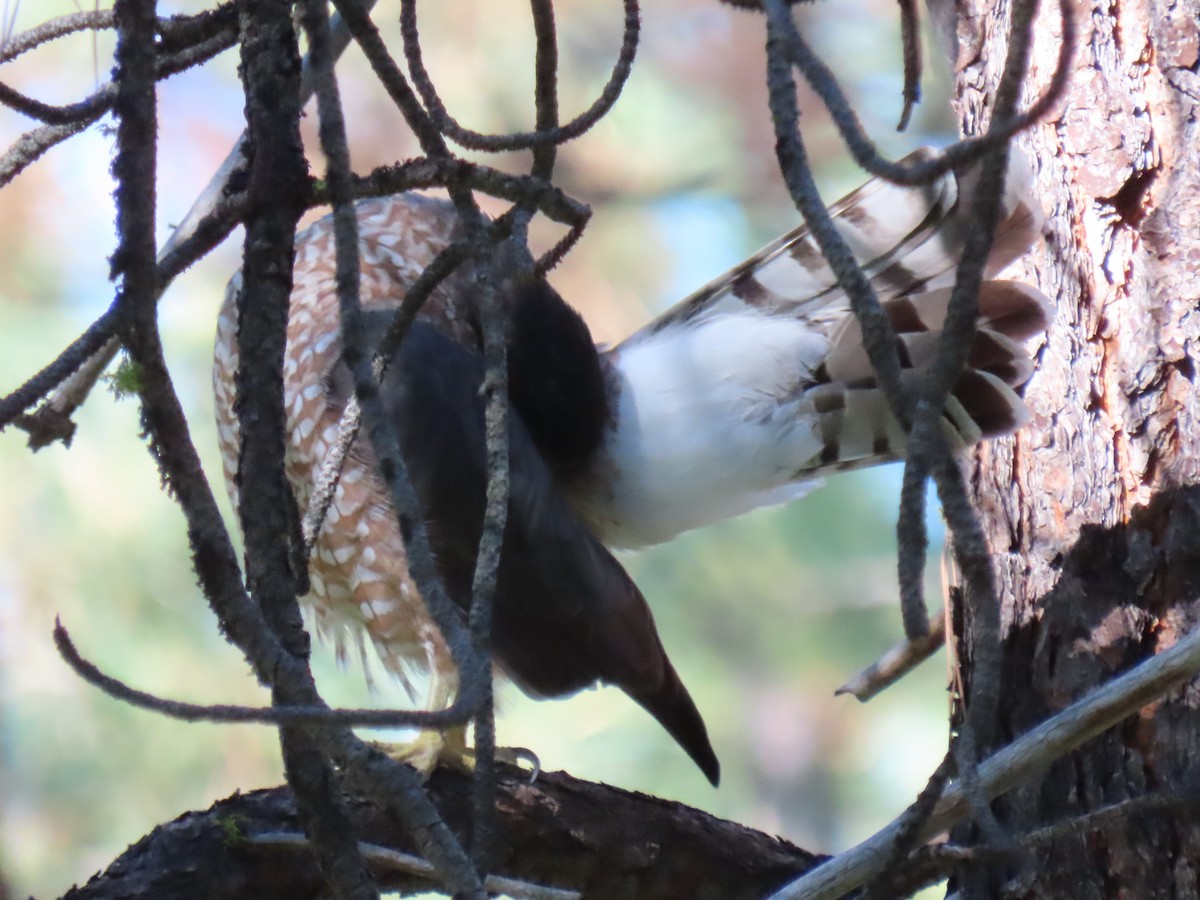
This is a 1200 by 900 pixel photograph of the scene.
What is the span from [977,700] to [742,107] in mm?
4531

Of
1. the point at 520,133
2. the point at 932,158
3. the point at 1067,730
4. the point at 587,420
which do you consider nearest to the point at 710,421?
the point at 587,420

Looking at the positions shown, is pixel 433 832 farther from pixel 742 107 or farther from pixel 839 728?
pixel 742 107

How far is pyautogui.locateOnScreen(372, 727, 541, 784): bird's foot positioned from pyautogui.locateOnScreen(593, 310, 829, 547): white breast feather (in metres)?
0.50

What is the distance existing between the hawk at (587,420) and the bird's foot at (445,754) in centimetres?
12

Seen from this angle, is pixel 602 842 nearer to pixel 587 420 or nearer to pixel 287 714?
pixel 587 420

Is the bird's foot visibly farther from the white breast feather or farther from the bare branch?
the bare branch

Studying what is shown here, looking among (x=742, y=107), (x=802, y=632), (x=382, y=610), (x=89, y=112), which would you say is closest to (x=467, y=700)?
(x=89, y=112)

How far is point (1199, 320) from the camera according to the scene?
1.64 metres

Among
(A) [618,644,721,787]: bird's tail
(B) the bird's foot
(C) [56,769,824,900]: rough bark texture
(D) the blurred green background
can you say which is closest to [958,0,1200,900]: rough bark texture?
(C) [56,769,824,900]: rough bark texture

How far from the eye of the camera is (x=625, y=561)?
4137 millimetres

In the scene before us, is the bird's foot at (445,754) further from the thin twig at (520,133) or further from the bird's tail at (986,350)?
the thin twig at (520,133)

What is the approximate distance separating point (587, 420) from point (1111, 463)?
816 millimetres

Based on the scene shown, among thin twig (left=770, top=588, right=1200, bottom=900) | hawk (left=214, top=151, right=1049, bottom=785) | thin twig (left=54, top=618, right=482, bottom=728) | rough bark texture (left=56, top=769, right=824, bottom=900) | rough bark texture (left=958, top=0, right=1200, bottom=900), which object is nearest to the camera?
thin twig (left=54, top=618, right=482, bottom=728)

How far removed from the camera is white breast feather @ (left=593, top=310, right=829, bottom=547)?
79.3 inches
